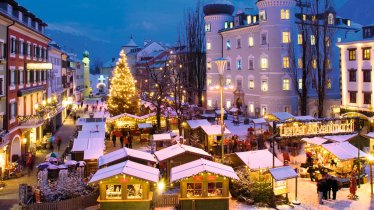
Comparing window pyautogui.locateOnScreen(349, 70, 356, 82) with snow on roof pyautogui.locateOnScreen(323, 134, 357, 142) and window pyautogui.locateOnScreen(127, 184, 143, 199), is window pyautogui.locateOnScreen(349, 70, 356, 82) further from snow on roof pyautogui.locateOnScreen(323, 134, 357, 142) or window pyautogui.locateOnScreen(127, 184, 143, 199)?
window pyautogui.locateOnScreen(127, 184, 143, 199)

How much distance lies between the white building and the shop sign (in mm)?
19359

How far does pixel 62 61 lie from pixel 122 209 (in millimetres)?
47913

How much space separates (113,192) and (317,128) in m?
16.0

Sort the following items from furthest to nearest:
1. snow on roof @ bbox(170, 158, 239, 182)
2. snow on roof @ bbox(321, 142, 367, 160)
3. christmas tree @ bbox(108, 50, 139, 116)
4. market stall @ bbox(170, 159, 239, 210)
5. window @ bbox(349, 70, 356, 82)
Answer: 1. christmas tree @ bbox(108, 50, 139, 116)
2. window @ bbox(349, 70, 356, 82)
3. snow on roof @ bbox(321, 142, 367, 160)
4. market stall @ bbox(170, 159, 239, 210)
5. snow on roof @ bbox(170, 158, 239, 182)

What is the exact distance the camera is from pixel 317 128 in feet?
93.3

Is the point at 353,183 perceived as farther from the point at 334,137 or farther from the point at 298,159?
the point at 298,159

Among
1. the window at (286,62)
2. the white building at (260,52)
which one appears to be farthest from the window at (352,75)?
the window at (286,62)

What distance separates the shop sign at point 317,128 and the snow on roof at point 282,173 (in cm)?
649

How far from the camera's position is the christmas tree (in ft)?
166

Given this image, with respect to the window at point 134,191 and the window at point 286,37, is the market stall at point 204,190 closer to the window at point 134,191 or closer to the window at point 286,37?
the window at point 134,191

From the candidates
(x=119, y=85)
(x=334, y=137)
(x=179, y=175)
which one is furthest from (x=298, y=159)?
(x=119, y=85)

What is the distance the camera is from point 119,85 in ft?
167

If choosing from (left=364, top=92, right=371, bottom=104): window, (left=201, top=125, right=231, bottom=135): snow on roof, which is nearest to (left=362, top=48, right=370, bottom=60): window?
(left=364, top=92, right=371, bottom=104): window

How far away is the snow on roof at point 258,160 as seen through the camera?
21812mm
